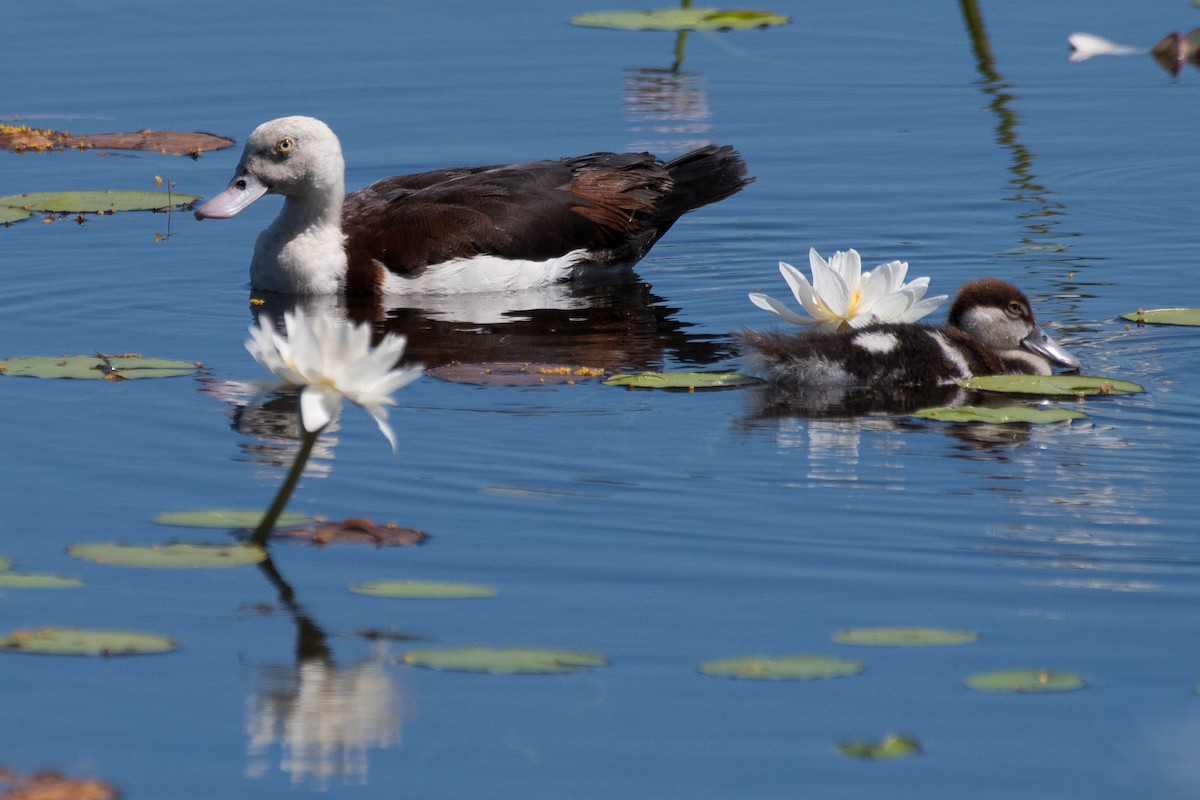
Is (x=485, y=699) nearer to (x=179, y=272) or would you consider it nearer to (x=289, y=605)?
(x=289, y=605)

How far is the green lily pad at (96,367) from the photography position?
7.96 metres

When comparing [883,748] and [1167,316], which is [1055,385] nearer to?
[1167,316]

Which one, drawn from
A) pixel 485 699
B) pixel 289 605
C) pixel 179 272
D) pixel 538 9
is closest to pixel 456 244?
pixel 179 272

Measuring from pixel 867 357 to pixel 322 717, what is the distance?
377cm

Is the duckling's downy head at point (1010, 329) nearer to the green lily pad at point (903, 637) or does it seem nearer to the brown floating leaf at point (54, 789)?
the green lily pad at point (903, 637)

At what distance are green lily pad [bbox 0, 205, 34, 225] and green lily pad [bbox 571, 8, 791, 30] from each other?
6311 mm

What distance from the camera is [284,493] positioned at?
17.3 feet

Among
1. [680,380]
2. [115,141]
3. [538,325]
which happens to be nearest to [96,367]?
[538,325]

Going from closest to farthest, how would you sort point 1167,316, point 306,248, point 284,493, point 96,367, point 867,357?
point 284,493 < point 867,357 < point 96,367 < point 1167,316 < point 306,248

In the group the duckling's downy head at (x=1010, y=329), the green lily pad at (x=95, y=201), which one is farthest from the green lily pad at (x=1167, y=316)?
the green lily pad at (x=95, y=201)

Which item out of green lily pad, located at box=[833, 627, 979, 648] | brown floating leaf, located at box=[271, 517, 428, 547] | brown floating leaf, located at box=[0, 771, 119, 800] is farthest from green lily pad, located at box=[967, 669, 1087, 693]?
brown floating leaf, located at box=[0, 771, 119, 800]

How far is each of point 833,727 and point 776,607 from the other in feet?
2.68

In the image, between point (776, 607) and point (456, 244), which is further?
point (456, 244)

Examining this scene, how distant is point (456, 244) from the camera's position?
33.2 ft
